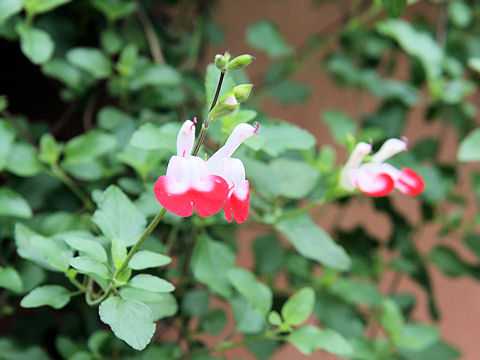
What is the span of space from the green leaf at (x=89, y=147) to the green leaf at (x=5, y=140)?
9 cm

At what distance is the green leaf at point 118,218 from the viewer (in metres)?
0.58

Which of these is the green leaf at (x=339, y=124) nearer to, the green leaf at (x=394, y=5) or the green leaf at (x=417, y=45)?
the green leaf at (x=417, y=45)

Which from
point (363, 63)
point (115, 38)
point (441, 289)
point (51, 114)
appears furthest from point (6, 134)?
point (441, 289)

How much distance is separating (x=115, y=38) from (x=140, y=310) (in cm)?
60

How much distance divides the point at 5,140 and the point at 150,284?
351mm

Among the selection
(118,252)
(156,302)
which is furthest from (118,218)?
(156,302)

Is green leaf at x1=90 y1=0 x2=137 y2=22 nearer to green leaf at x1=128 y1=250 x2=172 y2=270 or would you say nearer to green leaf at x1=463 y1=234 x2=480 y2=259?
green leaf at x1=128 y1=250 x2=172 y2=270

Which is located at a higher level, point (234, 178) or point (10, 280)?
point (234, 178)

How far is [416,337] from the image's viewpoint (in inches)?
38.3

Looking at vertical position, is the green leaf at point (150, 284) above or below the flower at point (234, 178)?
below

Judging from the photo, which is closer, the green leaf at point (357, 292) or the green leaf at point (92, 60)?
the green leaf at point (92, 60)

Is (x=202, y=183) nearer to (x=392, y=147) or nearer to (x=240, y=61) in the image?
(x=240, y=61)

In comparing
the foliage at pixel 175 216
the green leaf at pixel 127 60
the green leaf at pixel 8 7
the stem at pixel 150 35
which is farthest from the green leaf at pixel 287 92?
the green leaf at pixel 8 7

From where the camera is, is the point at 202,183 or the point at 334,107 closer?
the point at 202,183
